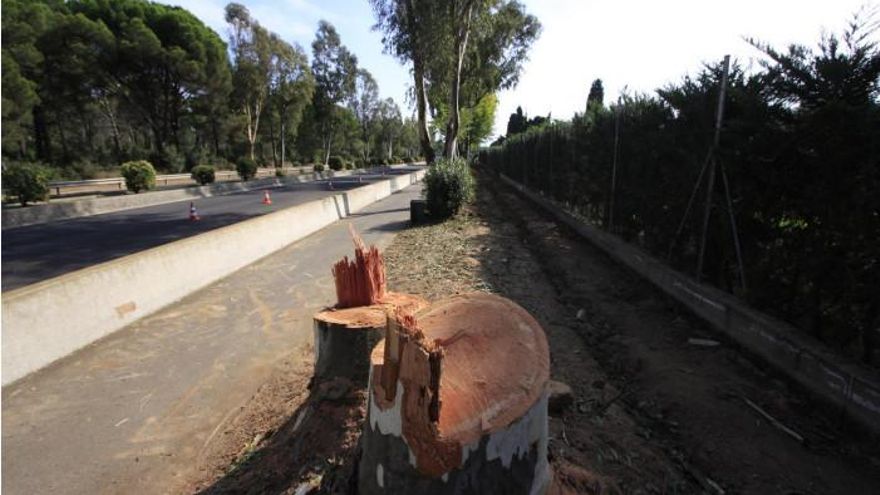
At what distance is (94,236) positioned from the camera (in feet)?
42.7

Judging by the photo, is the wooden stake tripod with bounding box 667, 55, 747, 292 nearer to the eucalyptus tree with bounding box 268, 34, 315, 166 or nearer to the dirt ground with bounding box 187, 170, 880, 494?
the dirt ground with bounding box 187, 170, 880, 494

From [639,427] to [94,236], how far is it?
576 inches

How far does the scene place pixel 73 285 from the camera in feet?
16.5

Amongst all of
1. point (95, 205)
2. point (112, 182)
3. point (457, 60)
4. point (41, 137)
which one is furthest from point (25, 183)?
point (41, 137)

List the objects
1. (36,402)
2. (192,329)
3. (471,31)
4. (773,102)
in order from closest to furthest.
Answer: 1. (36,402)
2. (773,102)
3. (192,329)
4. (471,31)

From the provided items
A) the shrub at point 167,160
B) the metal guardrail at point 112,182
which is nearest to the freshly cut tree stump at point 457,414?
the metal guardrail at point 112,182

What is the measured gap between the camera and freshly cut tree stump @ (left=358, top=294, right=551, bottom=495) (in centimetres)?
158

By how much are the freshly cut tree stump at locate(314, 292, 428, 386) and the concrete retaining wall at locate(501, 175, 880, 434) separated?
3.42 metres

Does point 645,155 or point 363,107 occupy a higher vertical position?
point 363,107

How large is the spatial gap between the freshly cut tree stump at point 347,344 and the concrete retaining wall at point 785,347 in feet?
11.2

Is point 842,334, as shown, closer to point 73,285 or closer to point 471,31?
point 73,285

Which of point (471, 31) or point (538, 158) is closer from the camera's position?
point (538, 158)

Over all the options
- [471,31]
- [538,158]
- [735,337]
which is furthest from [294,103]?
[735,337]

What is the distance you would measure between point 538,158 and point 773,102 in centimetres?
1436
